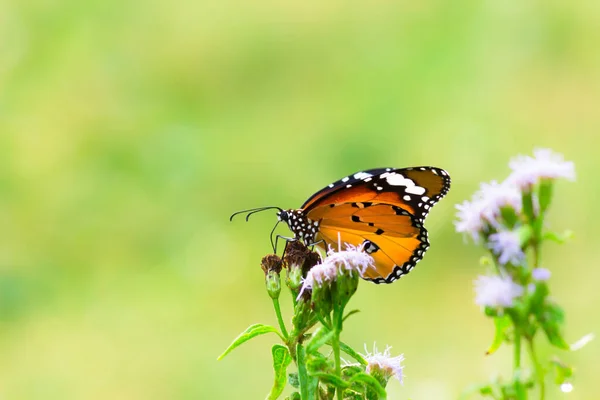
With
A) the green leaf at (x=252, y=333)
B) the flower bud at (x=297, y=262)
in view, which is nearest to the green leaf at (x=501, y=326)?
the green leaf at (x=252, y=333)

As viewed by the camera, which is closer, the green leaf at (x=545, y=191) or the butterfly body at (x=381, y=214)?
the green leaf at (x=545, y=191)

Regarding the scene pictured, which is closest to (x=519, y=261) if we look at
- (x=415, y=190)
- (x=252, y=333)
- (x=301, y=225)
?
(x=252, y=333)

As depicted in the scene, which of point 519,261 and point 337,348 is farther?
point 337,348

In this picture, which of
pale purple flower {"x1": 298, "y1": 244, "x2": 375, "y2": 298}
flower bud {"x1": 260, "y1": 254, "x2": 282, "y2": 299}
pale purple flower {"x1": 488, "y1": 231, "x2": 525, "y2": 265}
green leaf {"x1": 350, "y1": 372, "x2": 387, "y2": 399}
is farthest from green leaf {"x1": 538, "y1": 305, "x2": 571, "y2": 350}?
flower bud {"x1": 260, "y1": 254, "x2": 282, "y2": 299}

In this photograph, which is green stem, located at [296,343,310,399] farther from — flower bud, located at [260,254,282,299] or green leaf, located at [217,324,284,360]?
flower bud, located at [260,254,282,299]

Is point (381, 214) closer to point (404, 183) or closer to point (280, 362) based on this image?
point (404, 183)

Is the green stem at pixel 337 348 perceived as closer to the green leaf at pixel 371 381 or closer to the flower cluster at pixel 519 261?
the green leaf at pixel 371 381

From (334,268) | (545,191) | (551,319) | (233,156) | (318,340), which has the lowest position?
(551,319)

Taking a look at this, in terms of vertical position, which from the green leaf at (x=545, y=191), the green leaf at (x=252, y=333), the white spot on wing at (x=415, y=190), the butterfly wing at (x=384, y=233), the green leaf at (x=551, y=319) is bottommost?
the green leaf at (x=551, y=319)
